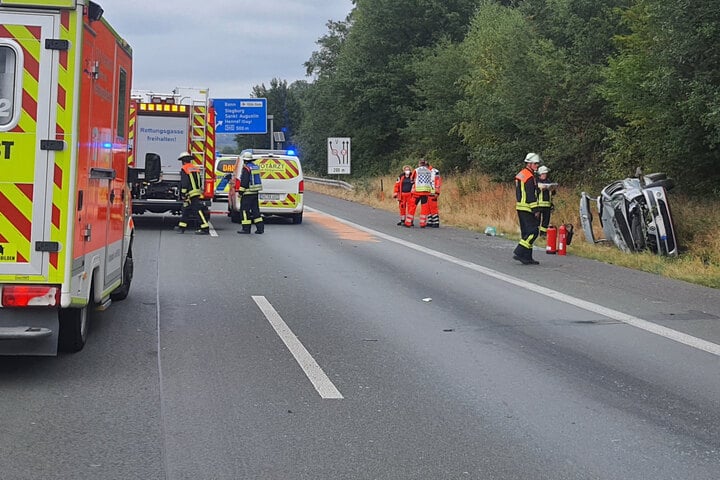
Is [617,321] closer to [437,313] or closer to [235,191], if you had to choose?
[437,313]

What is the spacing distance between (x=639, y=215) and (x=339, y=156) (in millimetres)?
24990

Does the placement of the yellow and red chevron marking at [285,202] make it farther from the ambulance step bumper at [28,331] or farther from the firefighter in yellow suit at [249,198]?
the ambulance step bumper at [28,331]

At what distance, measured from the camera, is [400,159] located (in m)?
54.4

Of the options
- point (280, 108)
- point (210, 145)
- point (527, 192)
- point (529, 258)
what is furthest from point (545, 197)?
point (280, 108)

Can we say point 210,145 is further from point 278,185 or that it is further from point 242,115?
point 242,115

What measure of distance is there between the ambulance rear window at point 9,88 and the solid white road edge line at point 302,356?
9.27 feet

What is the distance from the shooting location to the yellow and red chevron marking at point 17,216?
20.7ft

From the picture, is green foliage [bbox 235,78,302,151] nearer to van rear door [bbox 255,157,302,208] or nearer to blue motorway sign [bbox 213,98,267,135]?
blue motorway sign [bbox 213,98,267,135]

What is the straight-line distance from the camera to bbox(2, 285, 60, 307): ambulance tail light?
6.31 m

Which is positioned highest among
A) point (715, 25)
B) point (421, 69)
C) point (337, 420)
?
point (421, 69)

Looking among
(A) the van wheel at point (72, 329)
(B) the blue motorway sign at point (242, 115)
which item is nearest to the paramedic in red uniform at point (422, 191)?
(A) the van wheel at point (72, 329)

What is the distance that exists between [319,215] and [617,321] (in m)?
17.6

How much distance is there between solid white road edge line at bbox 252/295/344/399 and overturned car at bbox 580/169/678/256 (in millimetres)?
8232

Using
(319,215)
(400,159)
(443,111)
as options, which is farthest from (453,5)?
(319,215)
